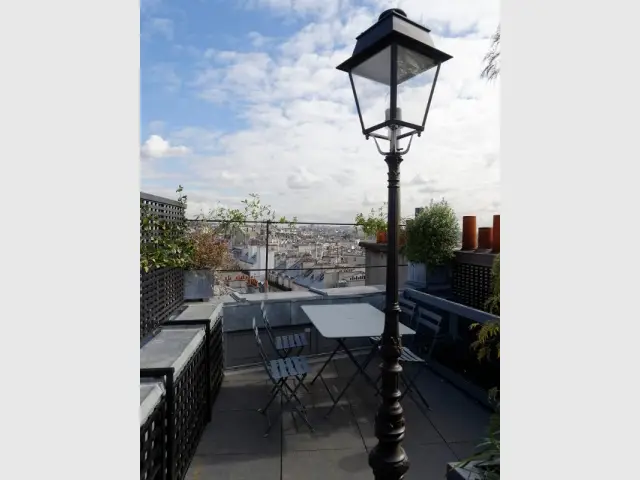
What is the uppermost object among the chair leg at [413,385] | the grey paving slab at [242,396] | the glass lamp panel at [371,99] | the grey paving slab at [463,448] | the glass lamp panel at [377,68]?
the glass lamp panel at [377,68]

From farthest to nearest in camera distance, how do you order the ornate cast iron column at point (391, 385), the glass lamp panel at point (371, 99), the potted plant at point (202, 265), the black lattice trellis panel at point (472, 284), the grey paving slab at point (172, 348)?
the black lattice trellis panel at point (472, 284), the potted plant at point (202, 265), the grey paving slab at point (172, 348), the glass lamp panel at point (371, 99), the ornate cast iron column at point (391, 385)

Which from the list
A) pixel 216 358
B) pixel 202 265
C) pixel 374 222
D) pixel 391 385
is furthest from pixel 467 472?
pixel 374 222

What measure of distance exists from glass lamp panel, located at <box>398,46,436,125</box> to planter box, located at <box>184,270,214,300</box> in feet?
10.6

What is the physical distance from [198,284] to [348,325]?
1.89 meters

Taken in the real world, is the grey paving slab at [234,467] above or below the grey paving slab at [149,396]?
below

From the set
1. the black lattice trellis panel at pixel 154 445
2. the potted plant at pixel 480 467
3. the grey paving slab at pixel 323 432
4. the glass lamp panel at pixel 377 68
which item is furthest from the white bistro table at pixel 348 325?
the glass lamp panel at pixel 377 68

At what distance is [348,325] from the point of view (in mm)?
Answer: 3963

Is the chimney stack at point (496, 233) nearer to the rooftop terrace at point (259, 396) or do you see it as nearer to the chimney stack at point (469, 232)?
the rooftop terrace at point (259, 396)

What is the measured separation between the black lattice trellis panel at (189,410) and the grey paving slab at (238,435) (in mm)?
102

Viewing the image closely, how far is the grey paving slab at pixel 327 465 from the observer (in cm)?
281

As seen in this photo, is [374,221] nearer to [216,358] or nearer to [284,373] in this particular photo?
[216,358]

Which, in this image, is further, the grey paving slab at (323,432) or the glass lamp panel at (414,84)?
the grey paving slab at (323,432)
